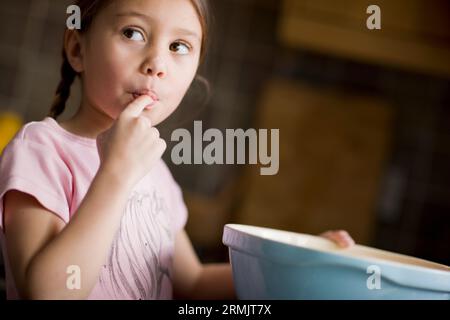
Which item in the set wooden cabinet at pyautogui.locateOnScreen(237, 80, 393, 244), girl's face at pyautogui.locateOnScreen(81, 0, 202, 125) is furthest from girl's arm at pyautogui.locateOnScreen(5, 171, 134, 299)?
wooden cabinet at pyautogui.locateOnScreen(237, 80, 393, 244)

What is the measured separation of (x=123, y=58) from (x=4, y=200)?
147 millimetres

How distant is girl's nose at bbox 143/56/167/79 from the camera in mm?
503

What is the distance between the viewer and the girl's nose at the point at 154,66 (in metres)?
0.50

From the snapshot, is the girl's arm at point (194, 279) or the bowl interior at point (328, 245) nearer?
the bowl interior at point (328, 245)

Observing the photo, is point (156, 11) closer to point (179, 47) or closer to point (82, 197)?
point (179, 47)

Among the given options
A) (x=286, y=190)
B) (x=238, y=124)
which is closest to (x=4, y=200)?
(x=286, y=190)

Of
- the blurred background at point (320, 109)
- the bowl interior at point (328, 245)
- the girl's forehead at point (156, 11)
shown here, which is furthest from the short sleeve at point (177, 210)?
the blurred background at point (320, 109)

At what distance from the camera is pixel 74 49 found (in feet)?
1.90

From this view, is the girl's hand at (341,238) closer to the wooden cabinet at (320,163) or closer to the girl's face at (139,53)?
the girl's face at (139,53)

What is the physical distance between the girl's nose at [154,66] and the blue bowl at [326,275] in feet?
0.50

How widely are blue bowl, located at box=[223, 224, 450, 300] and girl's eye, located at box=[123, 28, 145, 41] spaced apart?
0.18m

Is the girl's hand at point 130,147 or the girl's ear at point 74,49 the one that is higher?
the girl's ear at point 74,49

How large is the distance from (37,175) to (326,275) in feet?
0.77

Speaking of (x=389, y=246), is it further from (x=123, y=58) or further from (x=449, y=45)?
(x=123, y=58)
